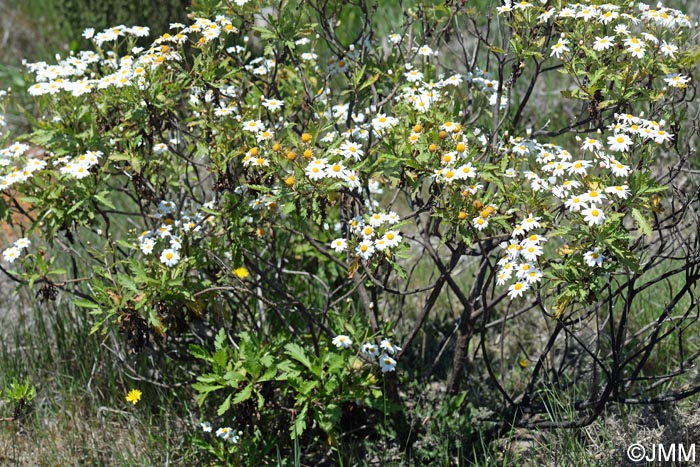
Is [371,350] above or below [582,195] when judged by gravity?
below

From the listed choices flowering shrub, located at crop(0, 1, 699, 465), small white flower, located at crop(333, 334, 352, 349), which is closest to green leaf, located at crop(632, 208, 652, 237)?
flowering shrub, located at crop(0, 1, 699, 465)

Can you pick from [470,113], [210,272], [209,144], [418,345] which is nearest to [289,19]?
[209,144]

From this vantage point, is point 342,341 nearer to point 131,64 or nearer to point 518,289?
point 518,289

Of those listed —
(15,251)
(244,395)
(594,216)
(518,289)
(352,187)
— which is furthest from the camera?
(15,251)

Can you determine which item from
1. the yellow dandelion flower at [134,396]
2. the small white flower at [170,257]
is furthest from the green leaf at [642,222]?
the yellow dandelion flower at [134,396]

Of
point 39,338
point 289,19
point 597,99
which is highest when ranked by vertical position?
point 289,19

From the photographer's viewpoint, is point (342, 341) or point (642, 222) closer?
point (642, 222)

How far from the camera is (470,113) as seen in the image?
116 inches

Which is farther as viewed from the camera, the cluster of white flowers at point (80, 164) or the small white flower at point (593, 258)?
the cluster of white flowers at point (80, 164)

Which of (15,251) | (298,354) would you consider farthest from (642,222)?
(15,251)

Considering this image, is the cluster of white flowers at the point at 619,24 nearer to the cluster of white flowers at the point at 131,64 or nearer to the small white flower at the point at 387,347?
the cluster of white flowers at the point at 131,64

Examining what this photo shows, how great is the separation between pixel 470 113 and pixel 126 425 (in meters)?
1.82

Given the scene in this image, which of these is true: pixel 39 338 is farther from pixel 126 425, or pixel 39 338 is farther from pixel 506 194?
pixel 506 194

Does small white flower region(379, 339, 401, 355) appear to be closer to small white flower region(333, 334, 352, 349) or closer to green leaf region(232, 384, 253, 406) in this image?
small white flower region(333, 334, 352, 349)
